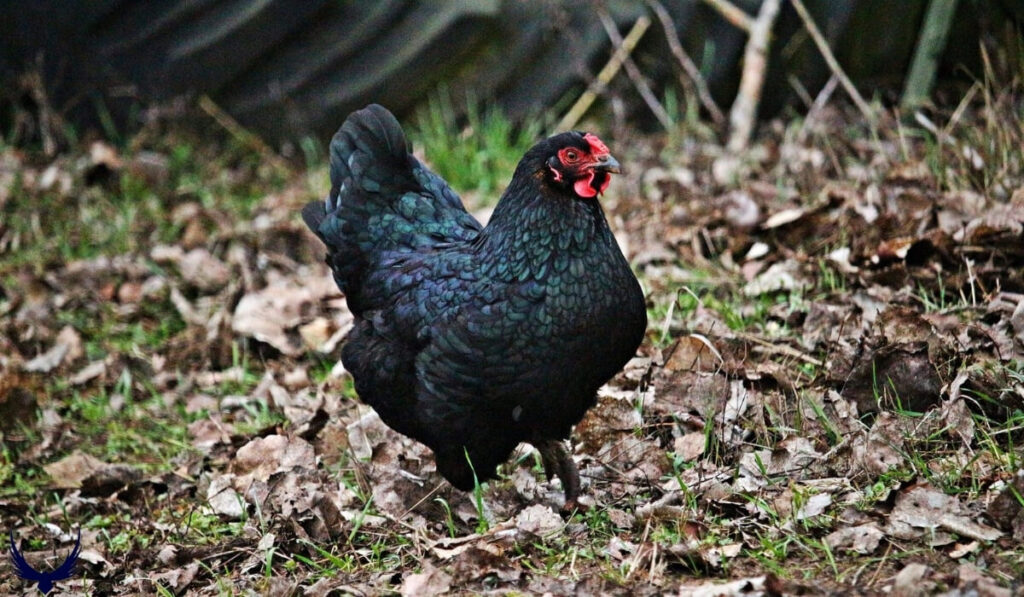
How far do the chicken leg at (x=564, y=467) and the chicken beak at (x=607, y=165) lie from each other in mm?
861

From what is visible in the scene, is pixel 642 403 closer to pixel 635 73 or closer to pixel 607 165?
pixel 607 165

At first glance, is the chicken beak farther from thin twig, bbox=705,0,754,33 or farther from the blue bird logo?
thin twig, bbox=705,0,754,33

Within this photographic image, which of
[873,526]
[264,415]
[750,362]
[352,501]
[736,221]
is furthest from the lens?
[736,221]

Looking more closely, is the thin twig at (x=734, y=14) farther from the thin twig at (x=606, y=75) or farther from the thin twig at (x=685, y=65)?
the thin twig at (x=606, y=75)

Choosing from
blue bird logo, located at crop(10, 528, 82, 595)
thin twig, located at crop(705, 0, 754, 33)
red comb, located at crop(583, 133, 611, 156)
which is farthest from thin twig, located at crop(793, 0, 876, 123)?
blue bird logo, located at crop(10, 528, 82, 595)

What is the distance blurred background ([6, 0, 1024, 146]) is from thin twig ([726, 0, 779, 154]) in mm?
109

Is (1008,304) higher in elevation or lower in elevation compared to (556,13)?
lower

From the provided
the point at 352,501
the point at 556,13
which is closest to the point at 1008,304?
the point at 352,501

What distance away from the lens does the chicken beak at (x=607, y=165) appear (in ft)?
10.9

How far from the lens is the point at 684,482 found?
3453 mm

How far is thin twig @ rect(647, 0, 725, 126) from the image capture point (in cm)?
645

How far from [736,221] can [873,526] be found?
240cm

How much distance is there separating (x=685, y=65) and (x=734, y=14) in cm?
44

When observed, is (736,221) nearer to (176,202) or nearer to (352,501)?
(352,501)
